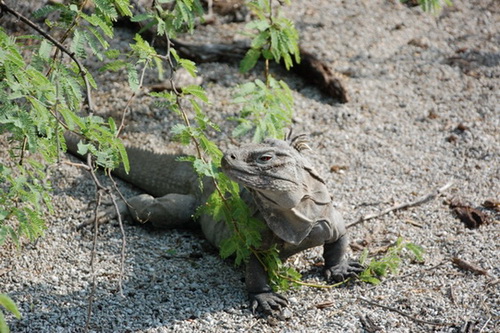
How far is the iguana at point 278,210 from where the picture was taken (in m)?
4.26

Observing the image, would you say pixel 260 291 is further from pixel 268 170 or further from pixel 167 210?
pixel 167 210

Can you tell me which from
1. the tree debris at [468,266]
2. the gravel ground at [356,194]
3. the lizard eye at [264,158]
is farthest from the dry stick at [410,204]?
the lizard eye at [264,158]

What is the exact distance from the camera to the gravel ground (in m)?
4.52

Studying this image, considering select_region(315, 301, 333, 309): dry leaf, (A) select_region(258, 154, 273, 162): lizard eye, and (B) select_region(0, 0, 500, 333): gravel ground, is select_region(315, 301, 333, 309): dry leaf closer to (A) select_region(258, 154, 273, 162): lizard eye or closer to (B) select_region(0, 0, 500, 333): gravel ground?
(B) select_region(0, 0, 500, 333): gravel ground

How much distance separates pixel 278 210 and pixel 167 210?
146cm

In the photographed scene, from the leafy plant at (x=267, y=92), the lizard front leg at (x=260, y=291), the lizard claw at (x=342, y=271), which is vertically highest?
the leafy plant at (x=267, y=92)

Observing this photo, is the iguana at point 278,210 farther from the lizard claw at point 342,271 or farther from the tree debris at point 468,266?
the tree debris at point 468,266

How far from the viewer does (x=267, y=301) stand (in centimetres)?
458

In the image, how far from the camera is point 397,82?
8.34 metres

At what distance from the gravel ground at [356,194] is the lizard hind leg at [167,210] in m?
0.11

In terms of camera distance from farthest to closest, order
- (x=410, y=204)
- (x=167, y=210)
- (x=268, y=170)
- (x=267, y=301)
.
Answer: (x=410, y=204) → (x=167, y=210) → (x=267, y=301) → (x=268, y=170)

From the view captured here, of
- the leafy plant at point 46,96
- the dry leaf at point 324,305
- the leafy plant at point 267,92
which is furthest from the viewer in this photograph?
the leafy plant at point 267,92

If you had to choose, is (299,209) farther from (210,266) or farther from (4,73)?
(4,73)

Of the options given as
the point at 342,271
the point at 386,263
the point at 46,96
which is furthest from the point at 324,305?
the point at 46,96
